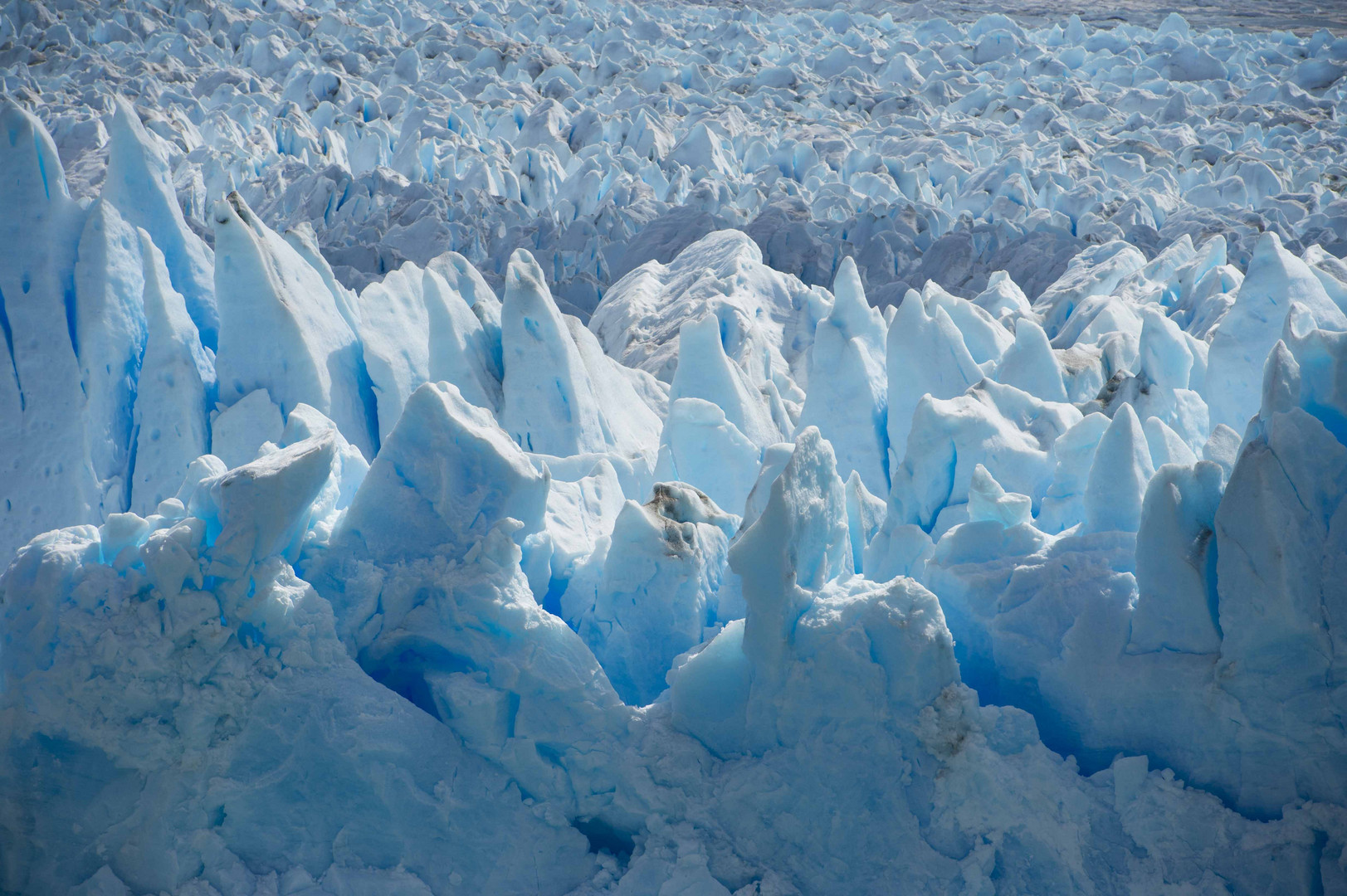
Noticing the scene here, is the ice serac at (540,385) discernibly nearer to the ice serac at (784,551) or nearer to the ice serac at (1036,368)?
the ice serac at (1036,368)

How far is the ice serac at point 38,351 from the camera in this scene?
346cm

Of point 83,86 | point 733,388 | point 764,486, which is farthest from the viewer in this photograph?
point 83,86

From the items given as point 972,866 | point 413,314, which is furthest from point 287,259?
point 972,866

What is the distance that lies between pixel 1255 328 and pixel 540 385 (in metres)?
2.87

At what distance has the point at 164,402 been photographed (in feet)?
11.9

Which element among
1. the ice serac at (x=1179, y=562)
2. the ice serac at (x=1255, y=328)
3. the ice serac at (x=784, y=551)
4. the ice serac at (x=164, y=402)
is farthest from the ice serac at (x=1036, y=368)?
the ice serac at (x=164, y=402)

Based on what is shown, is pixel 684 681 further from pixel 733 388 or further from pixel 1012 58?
pixel 1012 58

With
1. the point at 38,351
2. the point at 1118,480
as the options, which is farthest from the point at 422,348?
the point at 1118,480

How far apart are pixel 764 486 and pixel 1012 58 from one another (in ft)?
61.0

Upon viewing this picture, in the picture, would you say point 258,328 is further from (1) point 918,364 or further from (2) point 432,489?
(1) point 918,364

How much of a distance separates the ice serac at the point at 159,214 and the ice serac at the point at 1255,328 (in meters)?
3.98

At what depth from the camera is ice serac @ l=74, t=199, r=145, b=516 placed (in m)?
3.54

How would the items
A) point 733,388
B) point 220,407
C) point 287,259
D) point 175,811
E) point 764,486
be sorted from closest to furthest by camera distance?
point 175,811, point 764,486, point 220,407, point 287,259, point 733,388

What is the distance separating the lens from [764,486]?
2.53 m
